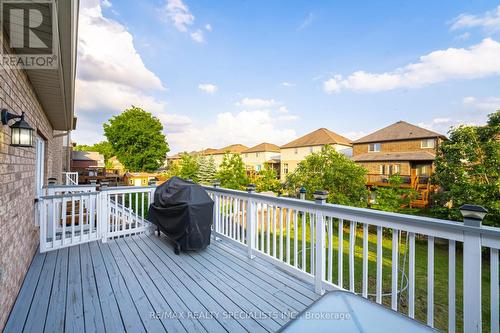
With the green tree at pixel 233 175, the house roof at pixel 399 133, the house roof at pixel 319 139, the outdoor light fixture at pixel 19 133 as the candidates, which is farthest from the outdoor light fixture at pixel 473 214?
the house roof at pixel 319 139

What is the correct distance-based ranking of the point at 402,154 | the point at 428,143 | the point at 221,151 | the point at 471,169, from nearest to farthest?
the point at 471,169
the point at 428,143
the point at 402,154
the point at 221,151

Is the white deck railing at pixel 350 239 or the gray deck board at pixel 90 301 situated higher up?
the white deck railing at pixel 350 239

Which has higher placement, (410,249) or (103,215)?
(410,249)

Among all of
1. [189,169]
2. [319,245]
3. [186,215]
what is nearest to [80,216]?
[186,215]

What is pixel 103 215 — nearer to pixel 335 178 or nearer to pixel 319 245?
pixel 319 245

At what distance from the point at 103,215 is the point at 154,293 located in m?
2.35

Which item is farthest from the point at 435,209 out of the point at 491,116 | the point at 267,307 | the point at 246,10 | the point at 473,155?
the point at 267,307

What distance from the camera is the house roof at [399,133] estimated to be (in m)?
19.7

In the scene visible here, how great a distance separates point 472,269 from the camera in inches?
57.3

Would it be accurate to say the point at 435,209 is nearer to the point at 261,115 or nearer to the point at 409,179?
the point at 409,179

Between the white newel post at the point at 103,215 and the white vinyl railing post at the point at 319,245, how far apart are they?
3.70m

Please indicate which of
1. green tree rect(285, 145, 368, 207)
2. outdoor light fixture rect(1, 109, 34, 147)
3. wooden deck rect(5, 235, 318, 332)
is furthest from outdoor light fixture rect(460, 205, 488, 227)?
green tree rect(285, 145, 368, 207)

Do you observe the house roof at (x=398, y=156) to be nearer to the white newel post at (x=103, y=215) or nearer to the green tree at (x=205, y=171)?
the green tree at (x=205, y=171)

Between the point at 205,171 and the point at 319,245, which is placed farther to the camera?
the point at 205,171
